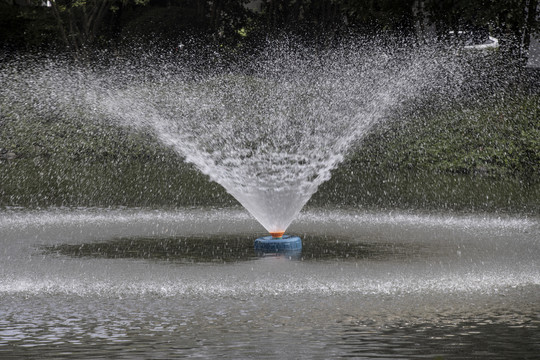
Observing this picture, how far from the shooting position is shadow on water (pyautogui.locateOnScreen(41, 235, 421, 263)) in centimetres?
890

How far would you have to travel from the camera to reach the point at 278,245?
30.2 ft

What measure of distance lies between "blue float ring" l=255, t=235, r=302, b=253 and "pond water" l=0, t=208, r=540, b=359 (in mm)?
257

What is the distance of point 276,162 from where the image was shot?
842 inches

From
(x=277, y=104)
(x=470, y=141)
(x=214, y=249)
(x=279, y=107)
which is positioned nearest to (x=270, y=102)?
(x=277, y=104)

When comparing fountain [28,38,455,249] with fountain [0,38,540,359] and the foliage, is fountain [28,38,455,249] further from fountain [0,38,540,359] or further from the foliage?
the foliage

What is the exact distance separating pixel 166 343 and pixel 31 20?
28.4m

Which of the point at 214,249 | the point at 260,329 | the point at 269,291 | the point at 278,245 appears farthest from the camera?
the point at 214,249

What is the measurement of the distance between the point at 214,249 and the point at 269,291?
8.01ft

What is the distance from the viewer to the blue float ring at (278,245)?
9195 mm

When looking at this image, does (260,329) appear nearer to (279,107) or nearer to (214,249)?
(214,249)

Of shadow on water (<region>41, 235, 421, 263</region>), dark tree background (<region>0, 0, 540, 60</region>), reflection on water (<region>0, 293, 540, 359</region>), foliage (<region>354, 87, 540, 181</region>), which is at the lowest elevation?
reflection on water (<region>0, 293, 540, 359</region>)

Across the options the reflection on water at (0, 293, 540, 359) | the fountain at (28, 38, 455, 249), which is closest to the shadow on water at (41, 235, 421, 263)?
the reflection on water at (0, 293, 540, 359)

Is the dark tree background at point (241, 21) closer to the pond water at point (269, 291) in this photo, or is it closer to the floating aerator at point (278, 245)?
the pond water at point (269, 291)

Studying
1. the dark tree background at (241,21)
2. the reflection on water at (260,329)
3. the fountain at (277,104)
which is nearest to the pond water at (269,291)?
the reflection on water at (260,329)
